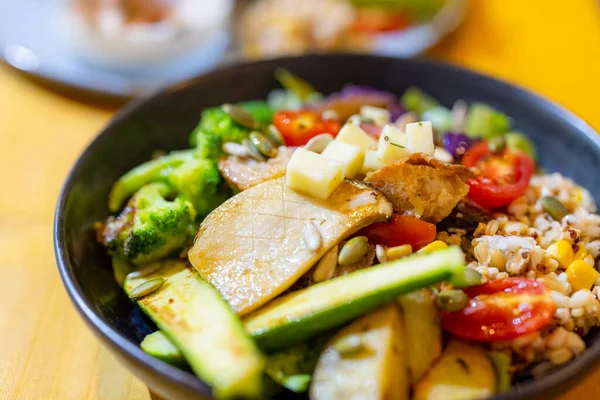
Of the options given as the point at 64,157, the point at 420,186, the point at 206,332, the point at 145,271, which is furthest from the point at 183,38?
the point at 206,332

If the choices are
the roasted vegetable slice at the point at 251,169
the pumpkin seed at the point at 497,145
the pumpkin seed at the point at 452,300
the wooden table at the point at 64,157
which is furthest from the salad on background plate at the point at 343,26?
the pumpkin seed at the point at 452,300

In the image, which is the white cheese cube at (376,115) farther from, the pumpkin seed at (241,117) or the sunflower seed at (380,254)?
the sunflower seed at (380,254)

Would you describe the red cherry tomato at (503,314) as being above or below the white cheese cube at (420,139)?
below

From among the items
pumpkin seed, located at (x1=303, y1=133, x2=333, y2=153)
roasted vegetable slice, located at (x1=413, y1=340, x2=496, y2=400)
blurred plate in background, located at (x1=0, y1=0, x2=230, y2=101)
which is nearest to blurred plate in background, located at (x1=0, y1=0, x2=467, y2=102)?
blurred plate in background, located at (x1=0, y1=0, x2=230, y2=101)

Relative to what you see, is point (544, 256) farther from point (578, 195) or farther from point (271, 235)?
point (271, 235)

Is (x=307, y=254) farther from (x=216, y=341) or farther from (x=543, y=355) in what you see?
(x=543, y=355)

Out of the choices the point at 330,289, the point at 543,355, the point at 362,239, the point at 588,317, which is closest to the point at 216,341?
the point at 330,289

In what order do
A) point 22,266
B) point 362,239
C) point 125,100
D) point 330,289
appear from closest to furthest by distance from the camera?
point 330,289, point 362,239, point 22,266, point 125,100
